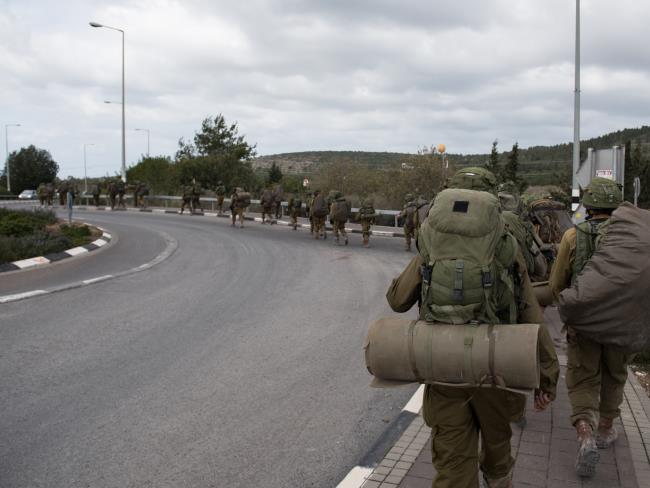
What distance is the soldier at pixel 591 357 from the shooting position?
4.18m

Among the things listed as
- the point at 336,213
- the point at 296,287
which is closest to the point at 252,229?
the point at 336,213

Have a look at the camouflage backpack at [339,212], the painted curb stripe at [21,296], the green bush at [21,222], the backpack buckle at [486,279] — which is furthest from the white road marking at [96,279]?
the backpack buckle at [486,279]

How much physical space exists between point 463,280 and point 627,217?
1474 mm

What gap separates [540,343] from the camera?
125 inches

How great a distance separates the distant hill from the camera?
289 ft

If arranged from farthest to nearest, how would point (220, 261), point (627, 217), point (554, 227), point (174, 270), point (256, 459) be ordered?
point (220, 261) < point (174, 270) < point (554, 227) < point (256, 459) < point (627, 217)

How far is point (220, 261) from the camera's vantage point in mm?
14492

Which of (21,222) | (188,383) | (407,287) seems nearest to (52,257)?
(21,222)

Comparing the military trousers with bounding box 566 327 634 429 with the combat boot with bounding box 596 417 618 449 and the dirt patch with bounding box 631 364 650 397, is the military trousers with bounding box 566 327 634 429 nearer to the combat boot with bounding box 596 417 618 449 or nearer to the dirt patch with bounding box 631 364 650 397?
the combat boot with bounding box 596 417 618 449

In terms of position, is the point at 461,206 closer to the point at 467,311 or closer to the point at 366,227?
the point at 467,311

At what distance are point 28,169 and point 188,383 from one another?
80.2 m

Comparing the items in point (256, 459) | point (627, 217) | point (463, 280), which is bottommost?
point (256, 459)

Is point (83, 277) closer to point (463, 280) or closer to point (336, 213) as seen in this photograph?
point (336, 213)

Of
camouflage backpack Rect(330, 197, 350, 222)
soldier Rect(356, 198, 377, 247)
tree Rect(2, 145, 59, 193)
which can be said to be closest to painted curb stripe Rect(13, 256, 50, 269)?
camouflage backpack Rect(330, 197, 350, 222)
